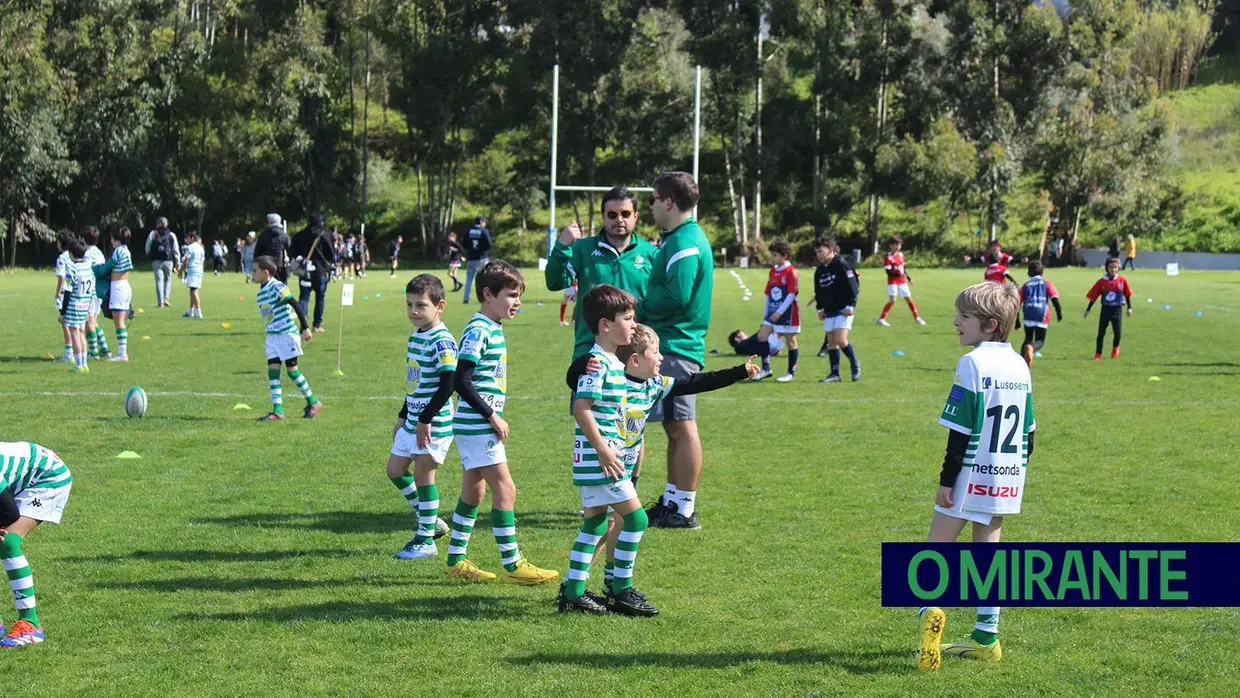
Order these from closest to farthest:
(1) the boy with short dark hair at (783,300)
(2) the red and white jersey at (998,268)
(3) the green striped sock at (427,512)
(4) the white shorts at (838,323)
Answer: (3) the green striped sock at (427,512), (1) the boy with short dark hair at (783,300), (4) the white shorts at (838,323), (2) the red and white jersey at (998,268)

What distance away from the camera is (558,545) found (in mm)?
7723

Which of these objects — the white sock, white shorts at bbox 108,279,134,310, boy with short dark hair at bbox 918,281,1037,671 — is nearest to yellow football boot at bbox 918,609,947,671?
boy with short dark hair at bbox 918,281,1037,671

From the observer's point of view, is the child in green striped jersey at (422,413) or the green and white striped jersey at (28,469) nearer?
the green and white striped jersey at (28,469)

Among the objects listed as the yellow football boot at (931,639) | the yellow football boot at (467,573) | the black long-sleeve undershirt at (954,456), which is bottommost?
the yellow football boot at (467,573)

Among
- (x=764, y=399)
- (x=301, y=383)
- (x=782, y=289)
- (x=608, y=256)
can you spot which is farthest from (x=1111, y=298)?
(x=608, y=256)

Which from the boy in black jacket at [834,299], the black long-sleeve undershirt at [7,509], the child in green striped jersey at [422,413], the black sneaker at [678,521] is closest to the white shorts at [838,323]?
the boy in black jacket at [834,299]

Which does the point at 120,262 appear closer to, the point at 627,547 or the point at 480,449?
the point at 480,449

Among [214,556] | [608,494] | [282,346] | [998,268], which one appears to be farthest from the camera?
[998,268]

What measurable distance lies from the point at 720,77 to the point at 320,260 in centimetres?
4240

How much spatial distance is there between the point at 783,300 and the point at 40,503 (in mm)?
11346

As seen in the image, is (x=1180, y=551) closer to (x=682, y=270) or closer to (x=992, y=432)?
(x=992, y=432)

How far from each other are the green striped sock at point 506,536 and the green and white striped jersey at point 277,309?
6.01 m

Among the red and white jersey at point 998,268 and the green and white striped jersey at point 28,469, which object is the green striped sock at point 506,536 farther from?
the red and white jersey at point 998,268

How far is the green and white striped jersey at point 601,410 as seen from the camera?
6020 millimetres
